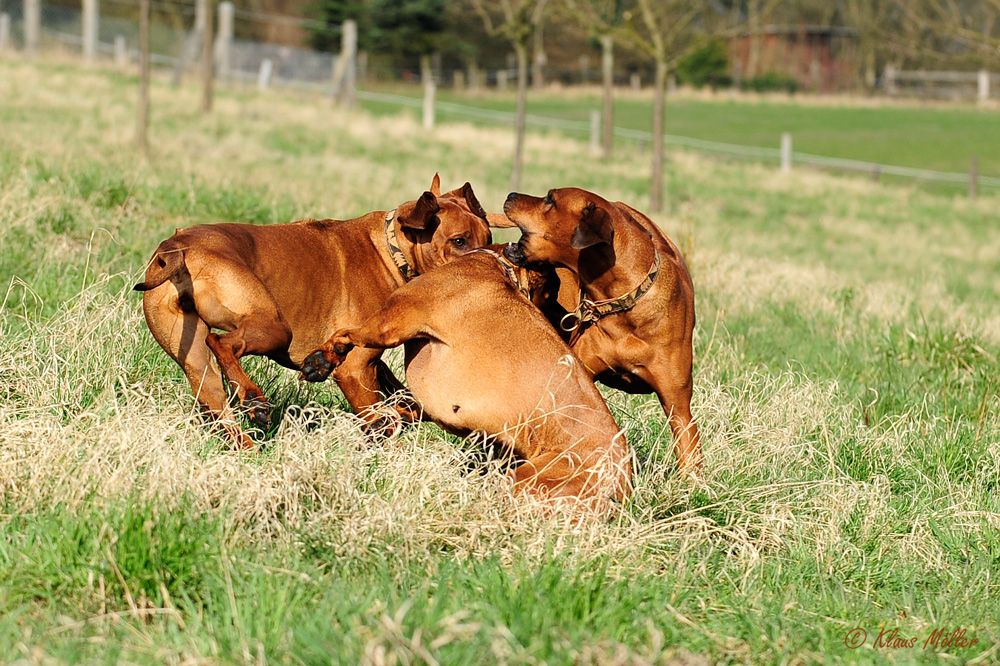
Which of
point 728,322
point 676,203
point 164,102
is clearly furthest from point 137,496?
point 164,102

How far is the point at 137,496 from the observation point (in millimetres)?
3523

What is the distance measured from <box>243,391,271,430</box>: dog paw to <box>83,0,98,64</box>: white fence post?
96.2 ft

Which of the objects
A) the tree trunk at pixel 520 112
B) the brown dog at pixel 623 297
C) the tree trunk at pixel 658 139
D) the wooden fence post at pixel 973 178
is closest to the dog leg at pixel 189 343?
the brown dog at pixel 623 297

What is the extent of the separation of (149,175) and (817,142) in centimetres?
3442

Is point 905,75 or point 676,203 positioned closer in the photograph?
point 676,203

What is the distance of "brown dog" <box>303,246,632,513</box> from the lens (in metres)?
4.26

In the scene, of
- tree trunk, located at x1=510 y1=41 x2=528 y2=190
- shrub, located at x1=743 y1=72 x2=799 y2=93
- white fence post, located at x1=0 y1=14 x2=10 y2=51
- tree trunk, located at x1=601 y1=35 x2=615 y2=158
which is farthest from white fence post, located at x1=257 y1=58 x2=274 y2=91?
shrub, located at x1=743 y1=72 x2=799 y2=93

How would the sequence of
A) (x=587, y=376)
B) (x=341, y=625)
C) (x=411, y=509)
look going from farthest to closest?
(x=587, y=376), (x=411, y=509), (x=341, y=625)

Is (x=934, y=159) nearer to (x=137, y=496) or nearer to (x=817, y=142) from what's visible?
(x=817, y=142)

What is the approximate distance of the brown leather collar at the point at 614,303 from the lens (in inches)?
183

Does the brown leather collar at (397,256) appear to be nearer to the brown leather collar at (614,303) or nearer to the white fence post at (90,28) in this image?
the brown leather collar at (614,303)

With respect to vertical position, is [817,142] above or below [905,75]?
below

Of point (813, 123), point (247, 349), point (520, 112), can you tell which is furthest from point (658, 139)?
point (813, 123)

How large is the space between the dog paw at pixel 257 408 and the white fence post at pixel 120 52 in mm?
27495
